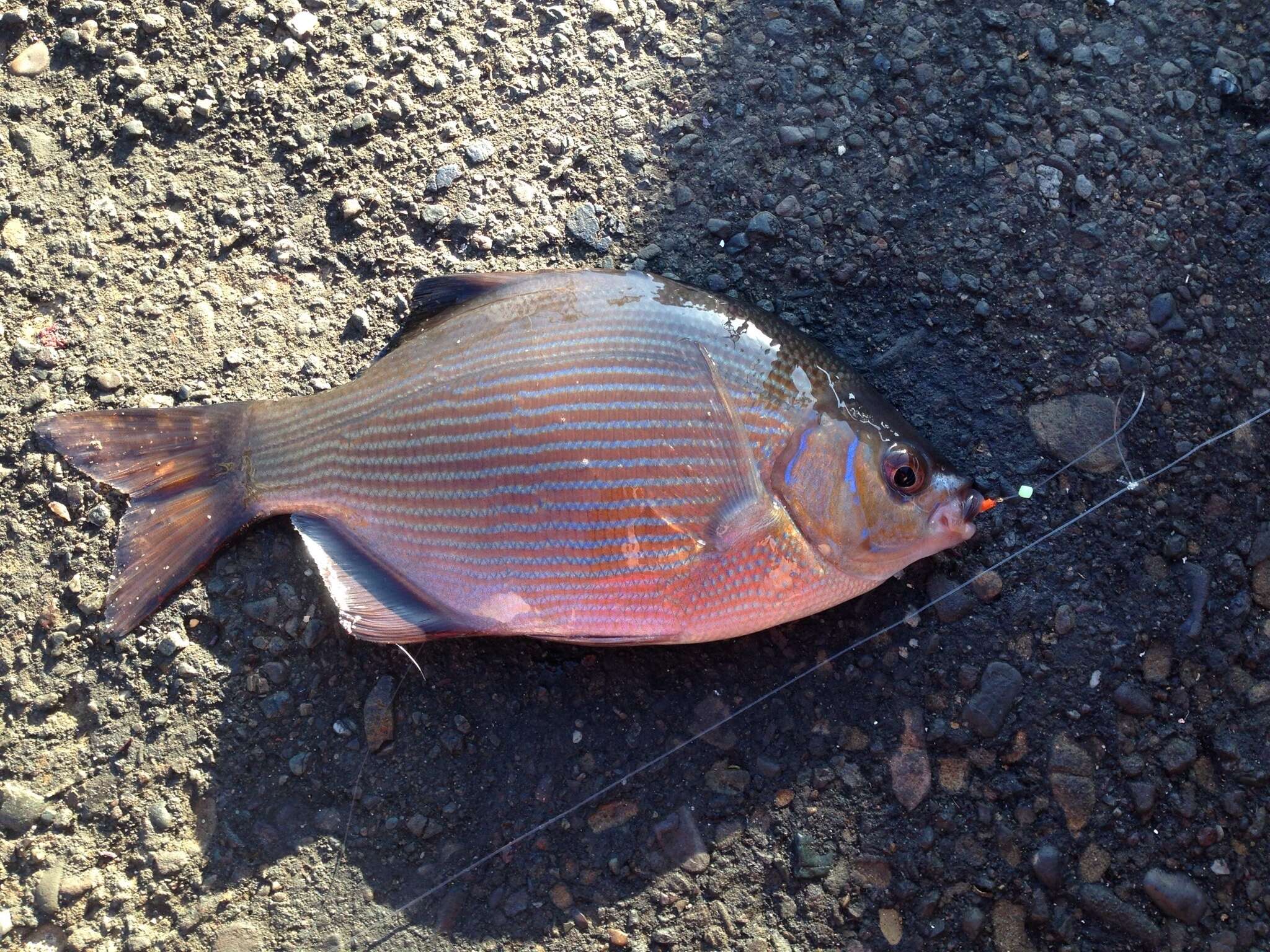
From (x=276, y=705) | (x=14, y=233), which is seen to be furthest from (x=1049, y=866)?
(x=14, y=233)

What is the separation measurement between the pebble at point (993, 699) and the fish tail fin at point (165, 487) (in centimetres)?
227

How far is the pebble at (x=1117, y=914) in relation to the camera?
2.63 meters

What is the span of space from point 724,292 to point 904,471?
0.92 meters

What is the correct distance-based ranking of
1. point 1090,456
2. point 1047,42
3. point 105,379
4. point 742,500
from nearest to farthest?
point 742,500 < point 1090,456 < point 105,379 < point 1047,42

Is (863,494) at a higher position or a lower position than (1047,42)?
lower

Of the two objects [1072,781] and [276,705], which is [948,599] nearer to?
[1072,781]

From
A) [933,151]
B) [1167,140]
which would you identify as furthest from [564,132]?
[1167,140]

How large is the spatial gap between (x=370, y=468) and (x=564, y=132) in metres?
1.42

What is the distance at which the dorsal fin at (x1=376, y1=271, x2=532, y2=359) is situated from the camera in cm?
285

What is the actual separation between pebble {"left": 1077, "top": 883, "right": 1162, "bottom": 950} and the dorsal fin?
8.06 ft

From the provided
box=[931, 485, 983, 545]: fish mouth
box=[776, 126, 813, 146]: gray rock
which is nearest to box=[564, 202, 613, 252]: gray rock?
box=[776, 126, 813, 146]: gray rock

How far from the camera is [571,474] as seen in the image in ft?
8.58

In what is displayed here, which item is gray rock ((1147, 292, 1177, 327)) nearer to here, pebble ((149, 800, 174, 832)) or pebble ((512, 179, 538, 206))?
pebble ((512, 179, 538, 206))

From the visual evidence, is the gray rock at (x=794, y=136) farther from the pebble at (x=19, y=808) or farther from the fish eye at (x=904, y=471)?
the pebble at (x=19, y=808)
